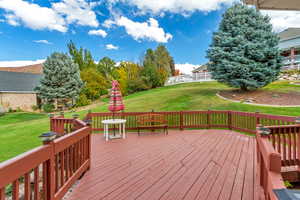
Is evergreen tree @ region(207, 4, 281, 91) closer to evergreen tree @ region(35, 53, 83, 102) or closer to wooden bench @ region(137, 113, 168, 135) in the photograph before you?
wooden bench @ region(137, 113, 168, 135)

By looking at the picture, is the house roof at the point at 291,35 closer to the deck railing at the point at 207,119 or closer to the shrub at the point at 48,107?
the deck railing at the point at 207,119

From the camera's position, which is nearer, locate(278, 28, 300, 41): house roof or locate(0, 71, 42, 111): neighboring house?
locate(0, 71, 42, 111): neighboring house

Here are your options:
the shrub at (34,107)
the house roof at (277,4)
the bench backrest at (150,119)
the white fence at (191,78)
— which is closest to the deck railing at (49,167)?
the bench backrest at (150,119)

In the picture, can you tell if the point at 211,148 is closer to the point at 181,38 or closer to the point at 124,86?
the point at 124,86

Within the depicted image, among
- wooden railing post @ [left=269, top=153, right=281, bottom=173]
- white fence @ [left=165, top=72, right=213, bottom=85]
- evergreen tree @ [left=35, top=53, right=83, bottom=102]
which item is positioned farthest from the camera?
white fence @ [left=165, top=72, right=213, bottom=85]

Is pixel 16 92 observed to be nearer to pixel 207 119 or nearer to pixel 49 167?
pixel 207 119

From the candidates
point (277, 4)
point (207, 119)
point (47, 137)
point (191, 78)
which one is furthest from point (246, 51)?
point (191, 78)

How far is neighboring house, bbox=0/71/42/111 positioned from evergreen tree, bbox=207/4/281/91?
66.3 ft

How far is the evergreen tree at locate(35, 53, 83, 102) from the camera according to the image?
1662 centimetres

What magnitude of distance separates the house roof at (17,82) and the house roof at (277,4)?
23.0 m

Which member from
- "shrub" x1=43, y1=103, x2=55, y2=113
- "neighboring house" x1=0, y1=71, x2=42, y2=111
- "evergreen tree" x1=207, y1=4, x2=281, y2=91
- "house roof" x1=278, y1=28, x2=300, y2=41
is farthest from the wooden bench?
"house roof" x1=278, y1=28, x2=300, y2=41

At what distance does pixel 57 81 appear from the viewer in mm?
16906

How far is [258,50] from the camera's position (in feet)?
31.4

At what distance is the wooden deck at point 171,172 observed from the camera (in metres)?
2.45
